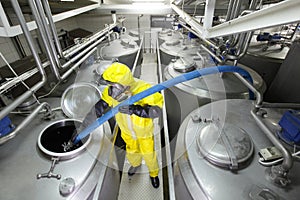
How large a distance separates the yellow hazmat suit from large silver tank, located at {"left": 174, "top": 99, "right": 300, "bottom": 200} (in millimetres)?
290

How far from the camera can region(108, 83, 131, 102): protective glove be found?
936 millimetres

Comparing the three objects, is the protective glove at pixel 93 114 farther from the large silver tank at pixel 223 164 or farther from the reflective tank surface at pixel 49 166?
the large silver tank at pixel 223 164

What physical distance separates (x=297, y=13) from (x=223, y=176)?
2.05ft

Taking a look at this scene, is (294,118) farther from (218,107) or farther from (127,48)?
(127,48)

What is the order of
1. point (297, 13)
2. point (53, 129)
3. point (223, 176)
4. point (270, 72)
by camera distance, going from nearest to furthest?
point (297, 13), point (223, 176), point (53, 129), point (270, 72)

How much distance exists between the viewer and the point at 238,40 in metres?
1.17

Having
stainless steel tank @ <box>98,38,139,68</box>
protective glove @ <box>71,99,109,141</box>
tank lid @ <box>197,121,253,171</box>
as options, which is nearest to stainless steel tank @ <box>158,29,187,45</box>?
stainless steel tank @ <box>98,38,139,68</box>

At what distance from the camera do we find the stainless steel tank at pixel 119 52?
6.02 ft

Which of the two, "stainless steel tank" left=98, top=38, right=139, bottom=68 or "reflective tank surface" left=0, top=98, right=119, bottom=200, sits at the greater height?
"stainless steel tank" left=98, top=38, right=139, bottom=68

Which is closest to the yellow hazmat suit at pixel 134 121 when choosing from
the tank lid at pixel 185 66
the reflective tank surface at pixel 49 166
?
the reflective tank surface at pixel 49 166

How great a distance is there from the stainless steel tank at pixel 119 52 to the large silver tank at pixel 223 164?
131cm

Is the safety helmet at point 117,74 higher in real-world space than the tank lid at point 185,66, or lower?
higher

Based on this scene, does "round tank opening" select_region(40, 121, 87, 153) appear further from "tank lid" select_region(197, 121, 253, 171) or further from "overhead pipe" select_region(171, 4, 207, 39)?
"overhead pipe" select_region(171, 4, 207, 39)

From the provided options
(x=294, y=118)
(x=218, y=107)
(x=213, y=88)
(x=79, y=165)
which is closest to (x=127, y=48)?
(x=213, y=88)
